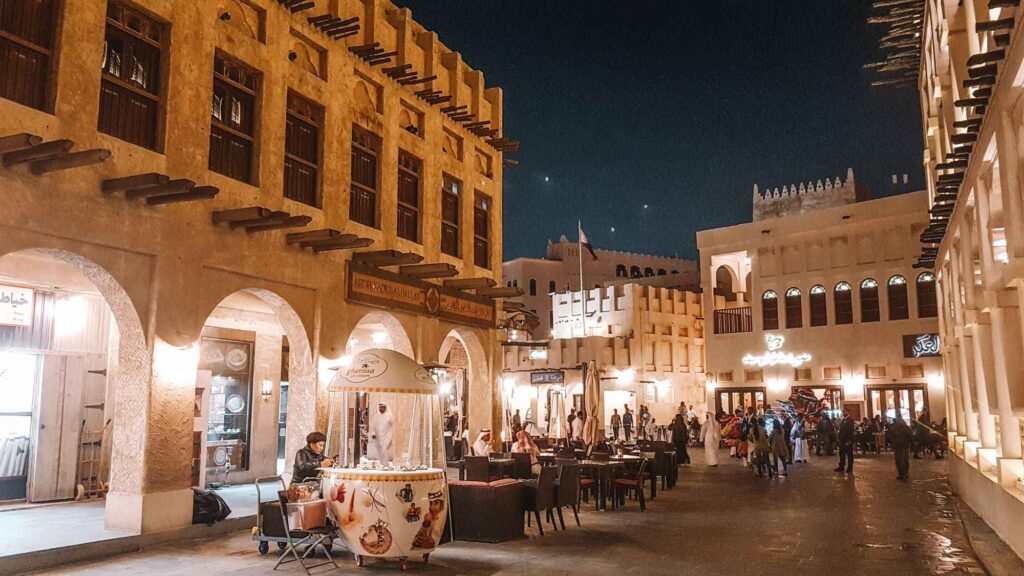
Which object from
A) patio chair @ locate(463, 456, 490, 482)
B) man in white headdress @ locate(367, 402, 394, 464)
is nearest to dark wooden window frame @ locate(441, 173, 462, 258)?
man in white headdress @ locate(367, 402, 394, 464)

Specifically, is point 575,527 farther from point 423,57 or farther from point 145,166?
point 423,57

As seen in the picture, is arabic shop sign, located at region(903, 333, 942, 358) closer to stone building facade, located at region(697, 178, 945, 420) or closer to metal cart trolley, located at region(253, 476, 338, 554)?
stone building facade, located at region(697, 178, 945, 420)

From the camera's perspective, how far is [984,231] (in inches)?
400

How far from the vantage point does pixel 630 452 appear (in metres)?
18.0

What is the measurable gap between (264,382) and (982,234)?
47.9 ft

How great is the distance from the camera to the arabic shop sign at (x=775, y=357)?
35000 millimetres

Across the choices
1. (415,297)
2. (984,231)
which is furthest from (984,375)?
(415,297)

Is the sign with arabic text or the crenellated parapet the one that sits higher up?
the crenellated parapet

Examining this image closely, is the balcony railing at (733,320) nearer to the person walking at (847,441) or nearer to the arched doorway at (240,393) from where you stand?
the person walking at (847,441)

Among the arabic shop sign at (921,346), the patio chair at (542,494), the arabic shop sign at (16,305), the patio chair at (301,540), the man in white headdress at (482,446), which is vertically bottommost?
the patio chair at (301,540)

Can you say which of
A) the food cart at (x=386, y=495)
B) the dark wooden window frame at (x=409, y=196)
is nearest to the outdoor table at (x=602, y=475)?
the food cart at (x=386, y=495)

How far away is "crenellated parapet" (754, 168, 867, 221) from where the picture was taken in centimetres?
4053

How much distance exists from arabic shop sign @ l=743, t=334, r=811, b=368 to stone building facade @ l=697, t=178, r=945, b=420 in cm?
5

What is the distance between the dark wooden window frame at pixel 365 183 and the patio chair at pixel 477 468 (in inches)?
224
